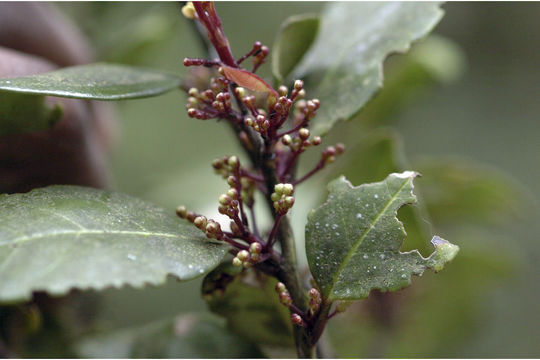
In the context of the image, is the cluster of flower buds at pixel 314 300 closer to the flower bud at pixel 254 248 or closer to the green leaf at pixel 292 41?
the flower bud at pixel 254 248

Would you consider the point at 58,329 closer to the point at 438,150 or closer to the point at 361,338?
the point at 361,338

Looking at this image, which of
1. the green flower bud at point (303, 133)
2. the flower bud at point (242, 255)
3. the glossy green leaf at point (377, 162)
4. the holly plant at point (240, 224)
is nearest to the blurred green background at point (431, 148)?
the glossy green leaf at point (377, 162)

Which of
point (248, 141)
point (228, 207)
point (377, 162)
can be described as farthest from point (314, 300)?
point (377, 162)

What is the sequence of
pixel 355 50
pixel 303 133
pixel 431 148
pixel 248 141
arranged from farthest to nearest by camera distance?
1. pixel 431 148
2. pixel 355 50
3. pixel 248 141
4. pixel 303 133

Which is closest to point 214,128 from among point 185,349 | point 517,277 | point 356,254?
point 517,277

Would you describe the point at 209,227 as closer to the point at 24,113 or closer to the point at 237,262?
the point at 237,262

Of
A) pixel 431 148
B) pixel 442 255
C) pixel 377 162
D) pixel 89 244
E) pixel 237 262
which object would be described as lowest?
pixel 431 148
